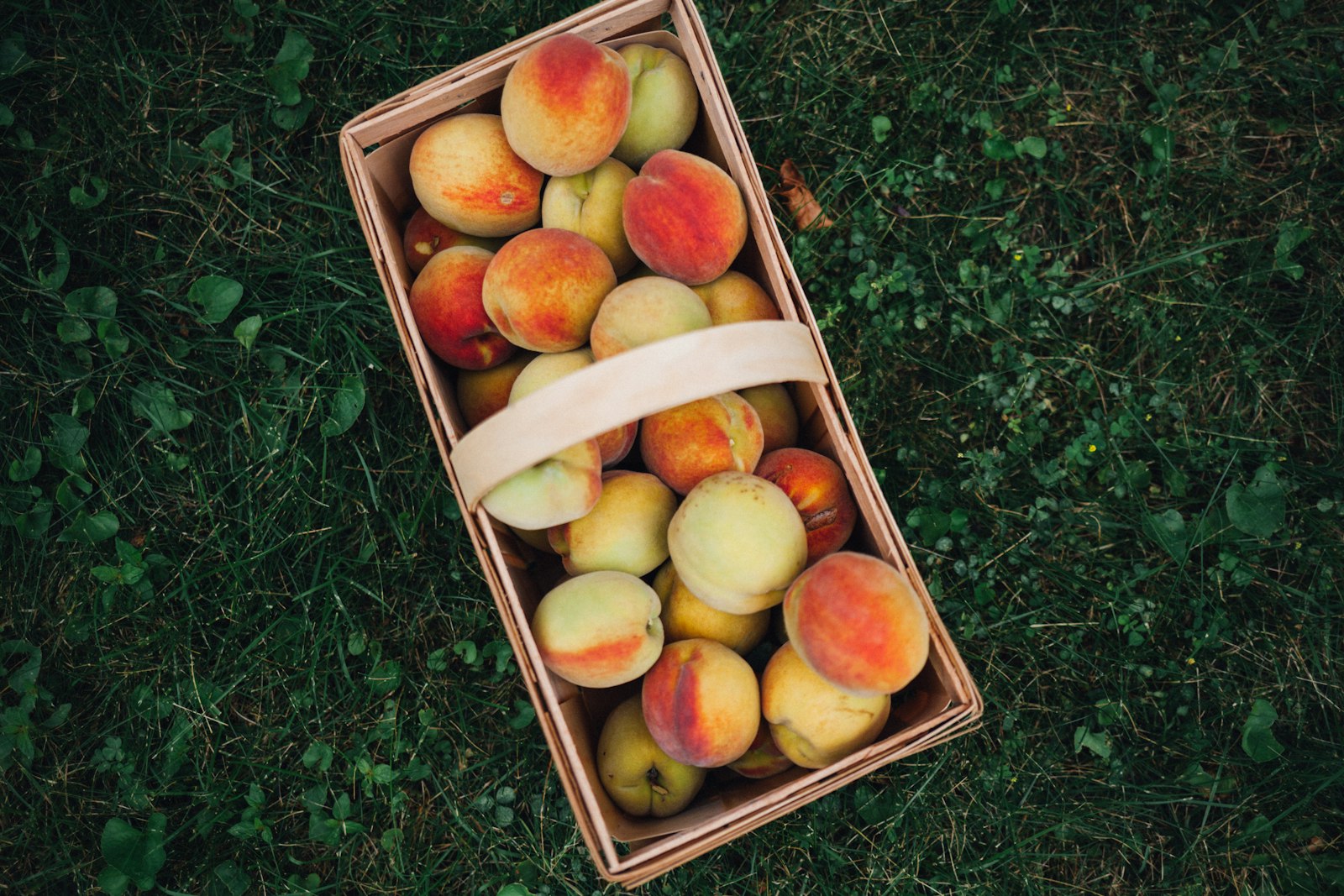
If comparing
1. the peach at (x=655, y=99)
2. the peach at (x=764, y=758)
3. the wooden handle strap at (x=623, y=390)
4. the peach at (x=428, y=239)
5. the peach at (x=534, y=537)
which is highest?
the peach at (x=655, y=99)

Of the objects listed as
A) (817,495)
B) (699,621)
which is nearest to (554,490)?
(699,621)

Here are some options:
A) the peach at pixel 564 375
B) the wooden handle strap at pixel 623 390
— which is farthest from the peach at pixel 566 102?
the wooden handle strap at pixel 623 390

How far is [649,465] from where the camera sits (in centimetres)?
175

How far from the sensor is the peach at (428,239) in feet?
6.23

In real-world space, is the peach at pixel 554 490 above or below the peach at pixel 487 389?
below

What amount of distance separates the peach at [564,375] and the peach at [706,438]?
7 centimetres

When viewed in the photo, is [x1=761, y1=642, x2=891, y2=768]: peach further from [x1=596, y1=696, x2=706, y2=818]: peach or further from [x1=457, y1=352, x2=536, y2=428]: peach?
[x1=457, y1=352, x2=536, y2=428]: peach

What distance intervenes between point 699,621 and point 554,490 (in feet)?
1.31

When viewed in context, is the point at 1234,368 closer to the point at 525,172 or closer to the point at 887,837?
the point at 887,837

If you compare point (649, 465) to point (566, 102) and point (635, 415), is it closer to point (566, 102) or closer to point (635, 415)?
point (635, 415)

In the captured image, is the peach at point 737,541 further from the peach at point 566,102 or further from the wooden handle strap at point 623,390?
the peach at point 566,102

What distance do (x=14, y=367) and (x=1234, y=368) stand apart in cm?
322

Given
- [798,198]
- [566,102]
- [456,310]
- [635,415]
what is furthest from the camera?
[798,198]

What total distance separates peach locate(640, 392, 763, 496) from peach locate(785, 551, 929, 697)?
0.26 metres
